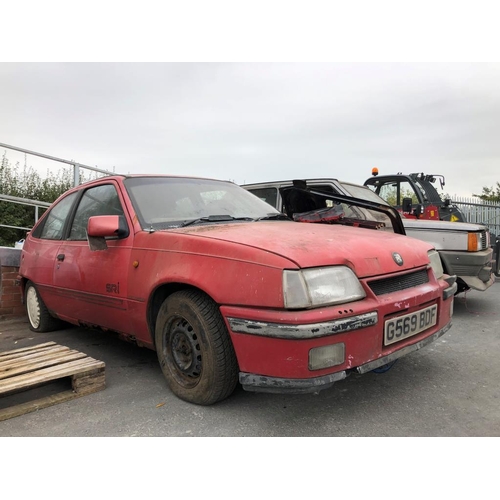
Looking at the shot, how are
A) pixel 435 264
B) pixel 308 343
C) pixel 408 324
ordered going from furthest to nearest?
1. pixel 435 264
2. pixel 408 324
3. pixel 308 343

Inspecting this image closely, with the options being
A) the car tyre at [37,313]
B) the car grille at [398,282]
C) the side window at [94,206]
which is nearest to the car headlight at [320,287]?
the car grille at [398,282]

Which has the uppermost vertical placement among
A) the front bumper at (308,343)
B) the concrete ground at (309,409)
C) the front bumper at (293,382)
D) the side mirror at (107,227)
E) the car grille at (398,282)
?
the side mirror at (107,227)

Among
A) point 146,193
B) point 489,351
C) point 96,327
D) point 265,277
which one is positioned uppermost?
point 146,193

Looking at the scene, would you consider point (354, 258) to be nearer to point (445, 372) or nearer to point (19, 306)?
point (445, 372)

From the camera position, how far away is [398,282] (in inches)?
92.1

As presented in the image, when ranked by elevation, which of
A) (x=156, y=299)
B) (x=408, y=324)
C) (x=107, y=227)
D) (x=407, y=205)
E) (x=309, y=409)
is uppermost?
(x=407, y=205)

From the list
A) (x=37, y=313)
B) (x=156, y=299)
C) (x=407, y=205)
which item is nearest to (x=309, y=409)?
(x=156, y=299)

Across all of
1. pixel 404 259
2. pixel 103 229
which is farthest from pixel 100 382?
pixel 404 259

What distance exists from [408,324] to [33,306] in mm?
3775

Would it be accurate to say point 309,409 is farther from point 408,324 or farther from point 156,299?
point 156,299

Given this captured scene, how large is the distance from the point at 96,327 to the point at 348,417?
2.06 meters

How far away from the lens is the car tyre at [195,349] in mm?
2152

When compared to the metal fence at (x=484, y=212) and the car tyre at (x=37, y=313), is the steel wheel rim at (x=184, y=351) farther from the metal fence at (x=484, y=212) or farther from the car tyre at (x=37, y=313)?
the metal fence at (x=484, y=212)

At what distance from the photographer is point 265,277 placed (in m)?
1.96
